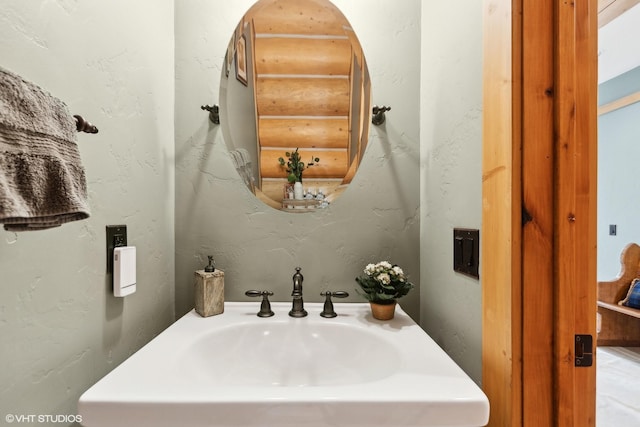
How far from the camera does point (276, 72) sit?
1042mm

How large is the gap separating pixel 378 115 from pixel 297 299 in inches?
26.3

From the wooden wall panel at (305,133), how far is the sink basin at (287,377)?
0.56 meters

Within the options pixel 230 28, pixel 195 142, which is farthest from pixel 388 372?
pixel 230 28

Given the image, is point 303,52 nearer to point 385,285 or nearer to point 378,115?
point 378,115

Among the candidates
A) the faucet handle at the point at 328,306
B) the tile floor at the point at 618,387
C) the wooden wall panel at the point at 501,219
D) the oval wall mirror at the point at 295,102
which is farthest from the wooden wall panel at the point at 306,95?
the tile floor at the point at 618,387

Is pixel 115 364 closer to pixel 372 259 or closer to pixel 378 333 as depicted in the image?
pixel 378 333


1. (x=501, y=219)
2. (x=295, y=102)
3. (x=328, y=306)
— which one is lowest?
(x=328, y=306)

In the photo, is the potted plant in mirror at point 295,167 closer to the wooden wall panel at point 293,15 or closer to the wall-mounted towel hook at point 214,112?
the wall-mounted towel hook at point 214,112

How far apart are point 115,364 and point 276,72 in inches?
37.7

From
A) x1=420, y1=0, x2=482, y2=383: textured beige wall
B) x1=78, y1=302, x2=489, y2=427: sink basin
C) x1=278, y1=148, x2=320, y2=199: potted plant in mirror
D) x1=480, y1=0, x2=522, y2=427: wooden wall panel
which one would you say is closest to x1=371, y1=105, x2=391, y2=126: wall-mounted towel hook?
x1=420, y1=0, x2=482, y2=383: textured beige wall

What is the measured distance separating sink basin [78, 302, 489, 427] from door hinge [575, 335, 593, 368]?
206 millimetres

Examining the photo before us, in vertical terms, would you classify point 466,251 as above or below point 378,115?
below

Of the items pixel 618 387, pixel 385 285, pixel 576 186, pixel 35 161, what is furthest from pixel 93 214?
pixel 618 387

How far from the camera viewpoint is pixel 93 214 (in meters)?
0.66
